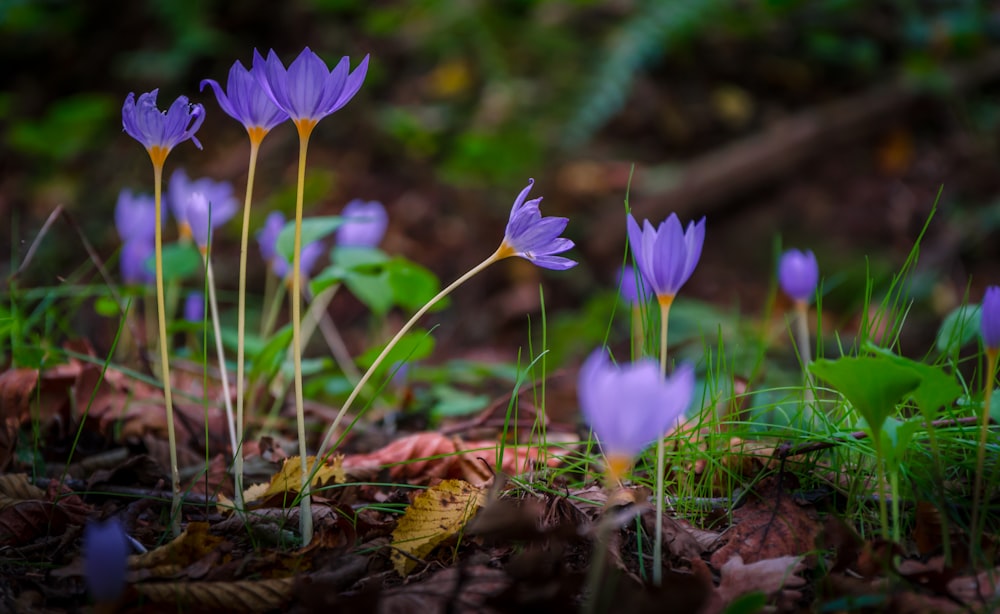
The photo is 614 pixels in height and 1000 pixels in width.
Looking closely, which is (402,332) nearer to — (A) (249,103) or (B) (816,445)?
(A) (249,103)

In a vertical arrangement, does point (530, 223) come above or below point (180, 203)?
below

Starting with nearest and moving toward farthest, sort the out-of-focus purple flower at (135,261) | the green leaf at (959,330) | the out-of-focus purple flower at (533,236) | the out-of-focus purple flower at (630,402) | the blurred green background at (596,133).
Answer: the out-of-focus purple flower at (630,402) → the out-of-focus purple flower at (533,236) → the green leaf at (959,330) → the out-of-focus purple flower at (135,261) → the blurred green background at (596,133)

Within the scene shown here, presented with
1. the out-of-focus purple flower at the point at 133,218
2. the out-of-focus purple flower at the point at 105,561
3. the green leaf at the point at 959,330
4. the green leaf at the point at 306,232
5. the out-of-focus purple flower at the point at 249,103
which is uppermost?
the out-of-focus purple flower at the point at 249,103

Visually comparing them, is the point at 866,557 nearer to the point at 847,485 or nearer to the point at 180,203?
the point at 847,485

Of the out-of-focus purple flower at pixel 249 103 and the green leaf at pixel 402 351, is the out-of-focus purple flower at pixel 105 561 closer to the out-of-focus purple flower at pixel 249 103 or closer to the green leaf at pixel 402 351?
the out-of-focus purple flower at pixel 249 103

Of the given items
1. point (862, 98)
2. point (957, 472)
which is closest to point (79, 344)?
point (957, 472)

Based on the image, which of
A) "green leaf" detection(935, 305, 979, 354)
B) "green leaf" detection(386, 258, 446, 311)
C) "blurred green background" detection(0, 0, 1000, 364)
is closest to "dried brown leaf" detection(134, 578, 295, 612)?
"green leaf" detection(386, 258, 446, 311)

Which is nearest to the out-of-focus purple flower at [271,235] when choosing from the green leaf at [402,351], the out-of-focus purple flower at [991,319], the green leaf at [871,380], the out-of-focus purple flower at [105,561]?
the green leaf at [402,351]
